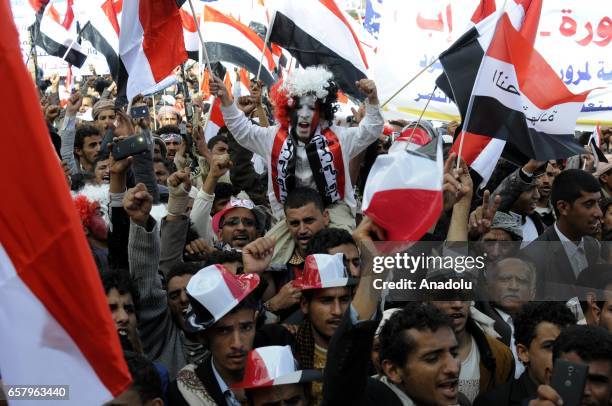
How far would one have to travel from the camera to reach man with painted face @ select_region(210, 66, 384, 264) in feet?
20.6

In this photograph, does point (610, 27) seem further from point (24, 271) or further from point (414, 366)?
point (24, 271)

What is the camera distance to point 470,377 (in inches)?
175

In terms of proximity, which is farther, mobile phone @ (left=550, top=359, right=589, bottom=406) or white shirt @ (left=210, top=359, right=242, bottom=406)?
white shirt @ (left=210, top=359, right=242, bottom=406)

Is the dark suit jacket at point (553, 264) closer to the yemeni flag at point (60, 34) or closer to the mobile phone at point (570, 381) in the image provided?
the mobile phone at point (570, 381)

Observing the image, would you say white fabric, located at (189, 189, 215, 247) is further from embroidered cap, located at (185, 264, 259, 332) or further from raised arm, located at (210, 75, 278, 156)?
embroidered cap, located at (185, 264, 259, 332)

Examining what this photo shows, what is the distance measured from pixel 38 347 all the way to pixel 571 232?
4343 mm

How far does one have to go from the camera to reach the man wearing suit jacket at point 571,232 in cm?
591

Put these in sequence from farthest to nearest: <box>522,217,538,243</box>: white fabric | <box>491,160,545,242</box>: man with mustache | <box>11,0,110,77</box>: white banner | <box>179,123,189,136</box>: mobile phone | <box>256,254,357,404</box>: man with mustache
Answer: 1. <box>11,0,110,77</box>: white banner
2. <box>179,123,189,136</box>: mobile phone
3. <box>522,217,538,243</box>: white fabric
4. <box>491,160,545,242</box>: man with mustache
5. <box>256,254,357,404</box>: man with mustache

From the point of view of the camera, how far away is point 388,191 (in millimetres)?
3516

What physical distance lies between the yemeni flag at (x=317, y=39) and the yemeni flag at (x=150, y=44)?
1.33 metres

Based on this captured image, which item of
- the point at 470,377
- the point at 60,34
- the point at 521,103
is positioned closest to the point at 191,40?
the point at 60,34

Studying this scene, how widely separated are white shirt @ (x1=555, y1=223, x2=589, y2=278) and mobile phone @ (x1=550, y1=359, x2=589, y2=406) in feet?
9.22

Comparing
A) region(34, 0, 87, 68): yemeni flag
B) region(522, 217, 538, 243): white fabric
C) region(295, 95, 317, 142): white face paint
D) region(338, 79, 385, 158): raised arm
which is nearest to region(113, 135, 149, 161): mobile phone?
region(295, 95, 317, 142): white face paint

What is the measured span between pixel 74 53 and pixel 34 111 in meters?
8.25
